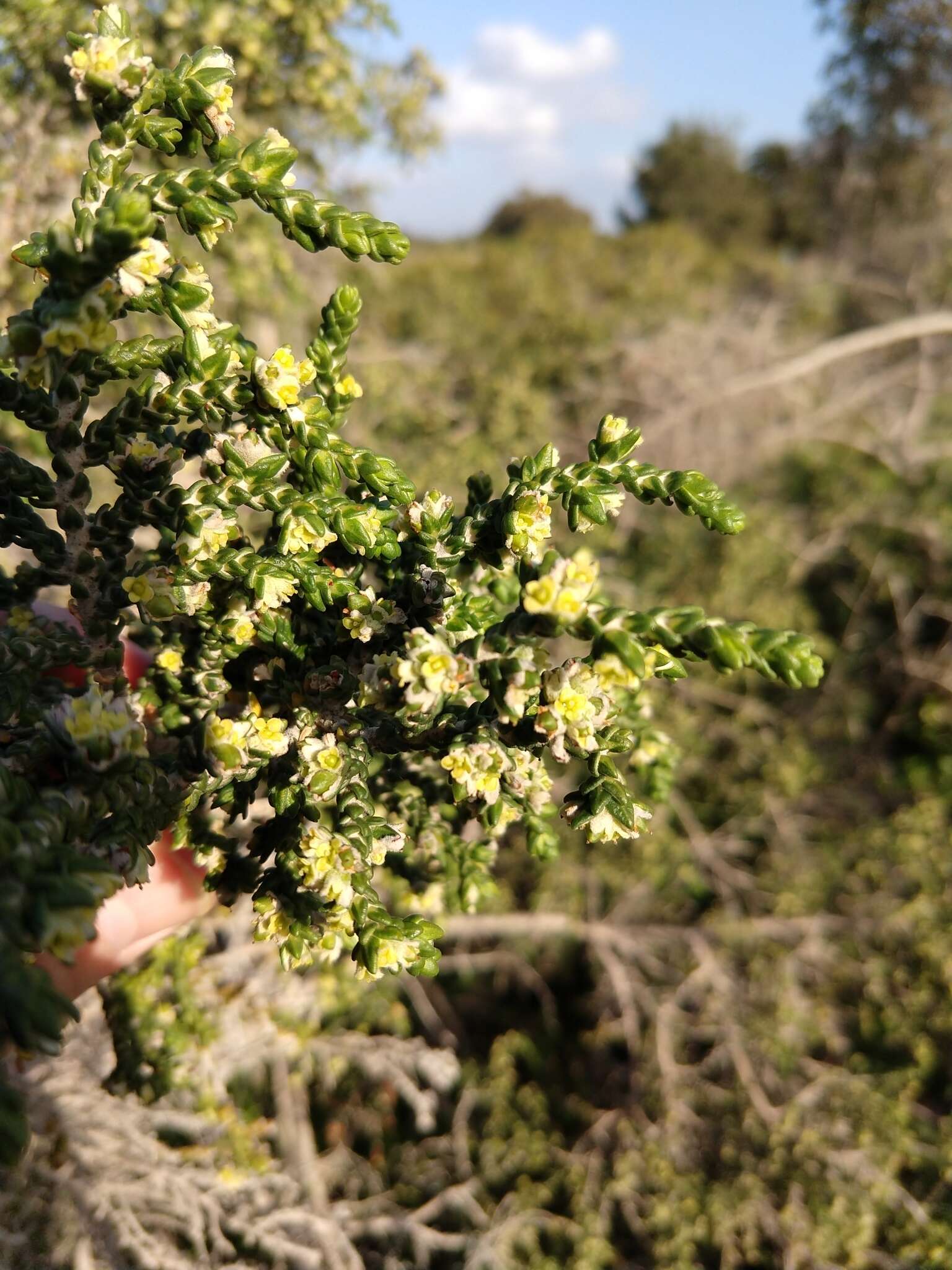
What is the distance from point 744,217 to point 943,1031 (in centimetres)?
2527

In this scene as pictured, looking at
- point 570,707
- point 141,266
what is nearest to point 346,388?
point 141,266

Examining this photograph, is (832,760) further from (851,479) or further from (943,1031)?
(851,479)

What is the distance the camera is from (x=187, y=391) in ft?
6.10

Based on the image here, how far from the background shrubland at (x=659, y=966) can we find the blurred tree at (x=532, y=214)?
18504 mm

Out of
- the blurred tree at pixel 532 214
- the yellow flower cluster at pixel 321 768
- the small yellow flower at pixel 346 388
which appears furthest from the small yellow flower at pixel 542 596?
the blurred tree at pixel 532 214

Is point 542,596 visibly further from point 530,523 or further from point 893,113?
point 893,113

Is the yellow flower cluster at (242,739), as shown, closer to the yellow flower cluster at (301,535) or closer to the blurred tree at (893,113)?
the yellow flower cluster at (301,535)

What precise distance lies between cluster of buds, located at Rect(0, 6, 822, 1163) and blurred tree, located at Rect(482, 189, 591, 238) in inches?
1098

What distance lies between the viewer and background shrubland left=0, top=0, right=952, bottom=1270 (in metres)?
3.65

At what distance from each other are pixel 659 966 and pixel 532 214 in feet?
97.2

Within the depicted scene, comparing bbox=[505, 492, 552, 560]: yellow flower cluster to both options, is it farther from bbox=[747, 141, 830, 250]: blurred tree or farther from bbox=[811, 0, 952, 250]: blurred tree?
bbox=[747, 141, 830, 250]: blurred tree

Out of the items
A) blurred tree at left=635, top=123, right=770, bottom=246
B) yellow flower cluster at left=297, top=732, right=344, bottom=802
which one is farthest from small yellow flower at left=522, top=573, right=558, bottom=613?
blurred tree at left=635, top=123, right=770, bottom=246

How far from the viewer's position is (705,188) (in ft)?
81.8

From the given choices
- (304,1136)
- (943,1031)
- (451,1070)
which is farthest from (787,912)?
(304,1136)
